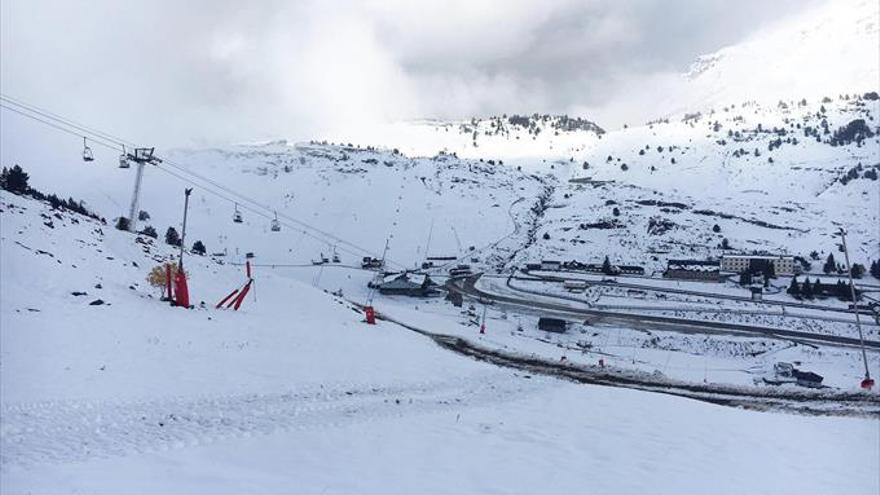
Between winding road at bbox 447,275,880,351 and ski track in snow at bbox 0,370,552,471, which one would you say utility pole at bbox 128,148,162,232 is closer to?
ski track in snow at bbox 0,370,552,471

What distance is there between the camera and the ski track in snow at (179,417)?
39.8ft

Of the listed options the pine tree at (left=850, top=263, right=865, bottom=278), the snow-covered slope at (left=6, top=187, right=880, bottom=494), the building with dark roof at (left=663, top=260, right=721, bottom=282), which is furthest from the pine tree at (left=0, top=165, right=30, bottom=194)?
the pine tree at (left=850, top=263, right=865, bottom=278)

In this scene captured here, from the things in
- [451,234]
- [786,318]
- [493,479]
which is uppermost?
[451,234]

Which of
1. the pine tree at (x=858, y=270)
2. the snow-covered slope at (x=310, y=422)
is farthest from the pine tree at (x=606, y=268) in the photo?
the snow-covered slope at (x=310, y=422)

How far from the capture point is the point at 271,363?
2419 centimetres

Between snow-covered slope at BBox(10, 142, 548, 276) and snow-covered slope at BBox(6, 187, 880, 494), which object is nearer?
snow-covered slope at BBox(6, 187, 880, 494)

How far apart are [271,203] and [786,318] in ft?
488

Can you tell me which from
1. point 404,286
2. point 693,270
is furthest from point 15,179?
point 693,270

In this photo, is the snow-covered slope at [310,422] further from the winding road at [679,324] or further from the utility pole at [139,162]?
the winding road at [679,324]

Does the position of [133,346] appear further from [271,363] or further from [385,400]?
[385,400]

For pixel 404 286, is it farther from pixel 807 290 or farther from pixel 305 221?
pixel 807 290

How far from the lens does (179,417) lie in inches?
605

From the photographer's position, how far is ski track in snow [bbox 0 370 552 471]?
1214 centimetres

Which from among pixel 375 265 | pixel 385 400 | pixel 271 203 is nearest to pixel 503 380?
pixel 385 400
